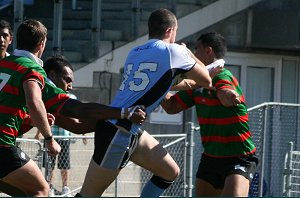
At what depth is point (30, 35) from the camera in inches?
369

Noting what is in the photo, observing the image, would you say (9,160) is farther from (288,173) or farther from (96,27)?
(96,27)

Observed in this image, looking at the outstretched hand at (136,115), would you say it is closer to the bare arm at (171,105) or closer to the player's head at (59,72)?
the player's head at (59,72)

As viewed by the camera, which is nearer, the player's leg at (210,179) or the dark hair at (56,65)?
the dark hair at (56,65)

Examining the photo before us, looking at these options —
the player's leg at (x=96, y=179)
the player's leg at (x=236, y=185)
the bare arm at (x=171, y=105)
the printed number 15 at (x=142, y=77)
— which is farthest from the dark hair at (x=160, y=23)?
the player's leg at (x=236, y=185)

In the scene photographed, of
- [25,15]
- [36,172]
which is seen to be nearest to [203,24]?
[25,15]

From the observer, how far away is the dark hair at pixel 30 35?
9.37 m

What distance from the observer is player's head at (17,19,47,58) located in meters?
9.37

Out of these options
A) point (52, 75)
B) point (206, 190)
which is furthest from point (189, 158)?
point (52, 75)

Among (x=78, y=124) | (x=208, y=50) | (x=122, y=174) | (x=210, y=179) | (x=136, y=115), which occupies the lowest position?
(x=122, y=174)

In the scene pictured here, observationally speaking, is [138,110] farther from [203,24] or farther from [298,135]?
[203,24]

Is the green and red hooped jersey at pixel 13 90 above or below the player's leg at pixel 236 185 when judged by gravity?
above

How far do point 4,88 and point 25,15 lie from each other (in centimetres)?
923

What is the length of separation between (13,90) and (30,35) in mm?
545

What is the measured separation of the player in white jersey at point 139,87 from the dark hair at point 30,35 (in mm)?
823
